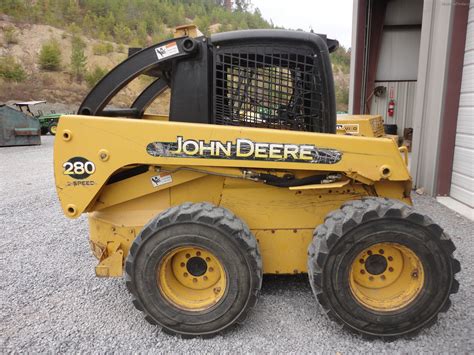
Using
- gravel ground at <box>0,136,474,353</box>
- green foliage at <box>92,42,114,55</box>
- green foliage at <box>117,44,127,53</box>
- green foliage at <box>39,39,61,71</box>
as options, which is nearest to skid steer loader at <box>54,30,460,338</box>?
gravel ground at <box>0,136,474,353</box>

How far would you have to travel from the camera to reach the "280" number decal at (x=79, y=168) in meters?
2.92

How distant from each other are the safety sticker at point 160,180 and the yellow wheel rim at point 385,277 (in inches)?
58.2

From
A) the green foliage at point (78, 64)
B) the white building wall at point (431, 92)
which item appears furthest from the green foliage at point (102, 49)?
the white building wall at point (431, 92)

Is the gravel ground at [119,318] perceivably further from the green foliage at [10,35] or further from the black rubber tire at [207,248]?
the green foliage at [10,35]

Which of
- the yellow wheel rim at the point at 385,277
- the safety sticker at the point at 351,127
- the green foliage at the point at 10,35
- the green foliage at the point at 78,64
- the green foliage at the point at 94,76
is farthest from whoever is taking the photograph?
the green foliage at the point at 10,35

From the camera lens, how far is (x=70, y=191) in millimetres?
2971

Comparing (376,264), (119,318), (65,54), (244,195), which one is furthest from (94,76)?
(376,264)

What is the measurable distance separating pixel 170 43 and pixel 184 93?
367 mm

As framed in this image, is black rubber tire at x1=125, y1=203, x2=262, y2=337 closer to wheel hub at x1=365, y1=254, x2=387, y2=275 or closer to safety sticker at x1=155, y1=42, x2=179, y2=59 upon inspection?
wheel hub at x1=365, y1=254, x2=387, y2=275

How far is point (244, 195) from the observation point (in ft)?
10.2

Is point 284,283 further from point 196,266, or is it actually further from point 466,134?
point 466,134

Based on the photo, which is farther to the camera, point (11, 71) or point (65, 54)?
point (65, 54)

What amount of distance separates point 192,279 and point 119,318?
0.69m

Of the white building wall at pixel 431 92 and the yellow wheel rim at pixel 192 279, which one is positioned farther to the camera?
the white building wall at pixel 431 92
